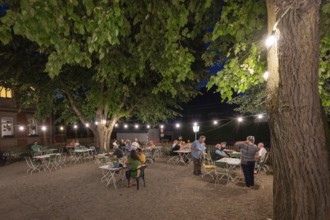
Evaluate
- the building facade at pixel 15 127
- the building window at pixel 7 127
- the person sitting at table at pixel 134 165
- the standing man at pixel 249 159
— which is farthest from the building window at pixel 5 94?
the standing man at pixel 249 159

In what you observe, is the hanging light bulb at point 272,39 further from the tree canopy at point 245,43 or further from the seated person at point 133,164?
the seated person at point 133,164

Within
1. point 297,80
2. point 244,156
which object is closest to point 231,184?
point 244,156

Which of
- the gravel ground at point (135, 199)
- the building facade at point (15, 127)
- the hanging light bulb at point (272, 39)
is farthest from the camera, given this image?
the building facade at point (15, 127)

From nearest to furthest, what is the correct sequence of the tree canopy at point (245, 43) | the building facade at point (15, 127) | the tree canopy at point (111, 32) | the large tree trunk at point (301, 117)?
the large tree trunk at point (301, 117) < the tree canopy at point (111, 32) < the tree canopy at point (245, 43) < the building facade at point (15, 127)

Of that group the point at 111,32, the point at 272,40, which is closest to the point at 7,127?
the point at 111,32

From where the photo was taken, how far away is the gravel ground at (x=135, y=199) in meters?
6.13

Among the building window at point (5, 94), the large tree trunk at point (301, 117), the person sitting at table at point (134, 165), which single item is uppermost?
the building window at point (5, 94)

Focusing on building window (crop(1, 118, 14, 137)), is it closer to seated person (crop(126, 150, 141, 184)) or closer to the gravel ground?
the gravel ground

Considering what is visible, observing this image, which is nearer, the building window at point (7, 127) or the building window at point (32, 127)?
the building window at point (7, 127)

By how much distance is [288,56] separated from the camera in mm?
2525

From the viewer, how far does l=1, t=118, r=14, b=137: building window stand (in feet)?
70.3

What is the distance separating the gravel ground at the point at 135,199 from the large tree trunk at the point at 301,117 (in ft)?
12.0

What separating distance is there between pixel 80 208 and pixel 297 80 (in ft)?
21.6

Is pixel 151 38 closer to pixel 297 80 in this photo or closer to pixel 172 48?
pixel 172 48
